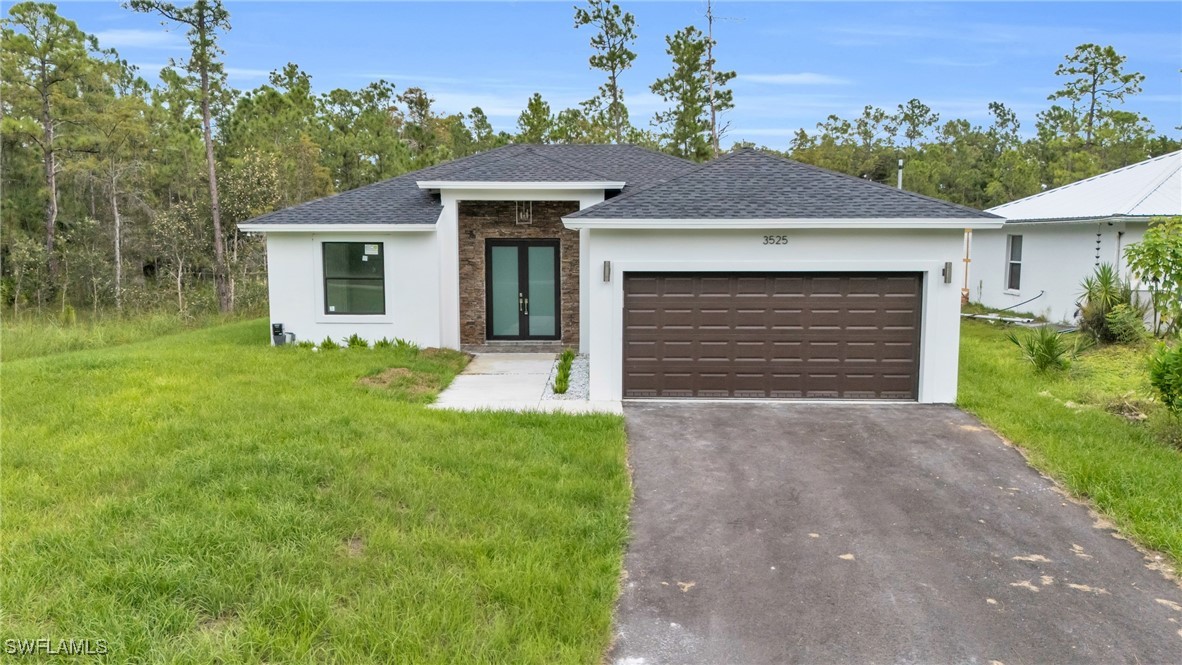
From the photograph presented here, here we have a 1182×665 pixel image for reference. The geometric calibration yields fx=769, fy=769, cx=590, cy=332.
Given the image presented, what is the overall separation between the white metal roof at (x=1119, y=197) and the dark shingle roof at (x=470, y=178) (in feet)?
27.1

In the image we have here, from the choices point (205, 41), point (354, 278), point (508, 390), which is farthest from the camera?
point (205, 41)

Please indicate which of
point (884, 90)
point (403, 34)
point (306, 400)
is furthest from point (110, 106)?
point (884, 90)

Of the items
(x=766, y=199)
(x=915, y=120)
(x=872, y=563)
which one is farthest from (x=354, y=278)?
(x=915, y=120)

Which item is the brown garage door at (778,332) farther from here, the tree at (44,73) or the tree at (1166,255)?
the tree at (44,73)

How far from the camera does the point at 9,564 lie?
493 cm

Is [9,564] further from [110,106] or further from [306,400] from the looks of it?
[110,106]

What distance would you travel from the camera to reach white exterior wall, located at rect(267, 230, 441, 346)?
1445 centimetres

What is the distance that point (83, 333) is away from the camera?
17.3m

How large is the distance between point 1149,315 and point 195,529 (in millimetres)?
17162

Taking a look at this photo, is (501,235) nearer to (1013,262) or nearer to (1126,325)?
(1126,325)

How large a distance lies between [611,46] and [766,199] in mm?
23154

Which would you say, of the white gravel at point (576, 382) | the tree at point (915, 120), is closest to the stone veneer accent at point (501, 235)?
the white gravel at point (576, 382)

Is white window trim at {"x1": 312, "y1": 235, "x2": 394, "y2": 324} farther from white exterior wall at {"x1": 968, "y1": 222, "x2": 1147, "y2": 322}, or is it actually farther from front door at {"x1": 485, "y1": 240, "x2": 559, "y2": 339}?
white exterior wall at {"x1": 968, "y1": 222, "x2": 1147, "y2": 322}

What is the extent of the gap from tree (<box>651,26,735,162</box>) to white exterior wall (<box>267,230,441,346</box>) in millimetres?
17993
